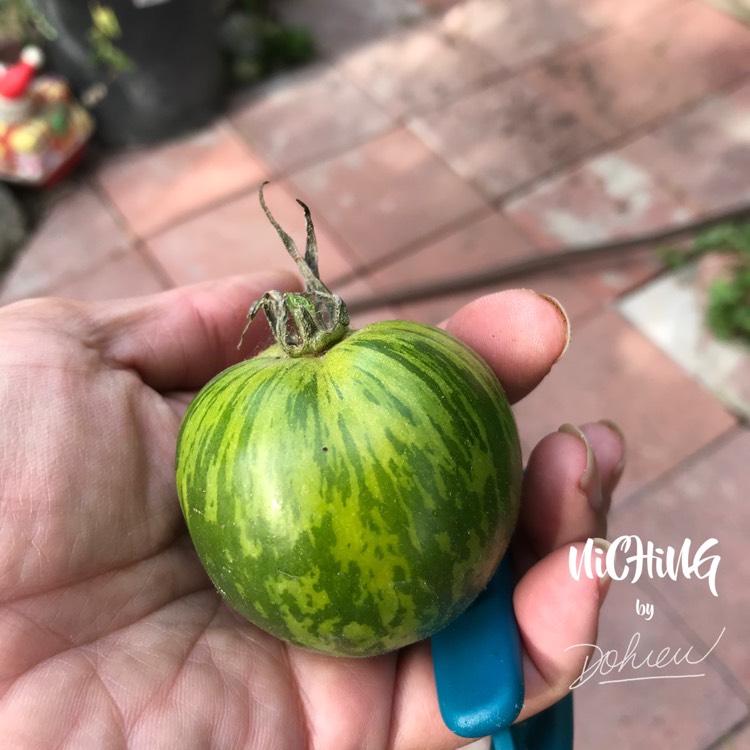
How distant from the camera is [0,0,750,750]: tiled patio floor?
8.43 ft

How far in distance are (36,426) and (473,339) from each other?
2.98ft

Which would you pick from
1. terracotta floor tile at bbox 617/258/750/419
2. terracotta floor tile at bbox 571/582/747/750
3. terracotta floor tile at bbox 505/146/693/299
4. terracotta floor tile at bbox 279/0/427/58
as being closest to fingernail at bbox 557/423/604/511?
terracotta floor tile at bbox 571/582/747/750

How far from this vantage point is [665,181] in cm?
361

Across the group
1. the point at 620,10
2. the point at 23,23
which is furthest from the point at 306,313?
the point at 620,10

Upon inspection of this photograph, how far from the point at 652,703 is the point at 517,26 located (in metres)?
3.41

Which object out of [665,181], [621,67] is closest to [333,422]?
[665,181]

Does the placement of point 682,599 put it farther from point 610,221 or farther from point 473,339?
point 610,221

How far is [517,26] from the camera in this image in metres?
4.41

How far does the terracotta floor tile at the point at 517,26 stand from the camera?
4258mm

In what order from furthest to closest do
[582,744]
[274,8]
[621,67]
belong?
[274,8]
[621,67]
[582,744]

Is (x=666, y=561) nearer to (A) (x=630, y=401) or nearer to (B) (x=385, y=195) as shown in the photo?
(A) (x=630, y=401)

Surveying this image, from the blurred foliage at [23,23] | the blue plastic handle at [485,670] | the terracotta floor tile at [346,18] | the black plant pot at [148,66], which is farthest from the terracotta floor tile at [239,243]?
the blue plastic handle at [485,670]

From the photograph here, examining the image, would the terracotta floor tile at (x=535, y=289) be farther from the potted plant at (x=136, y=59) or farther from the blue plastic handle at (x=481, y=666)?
the blue plastic handle at (x=481, y=666)

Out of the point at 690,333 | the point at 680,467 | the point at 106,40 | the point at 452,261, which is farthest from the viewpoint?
the point at 106,40
